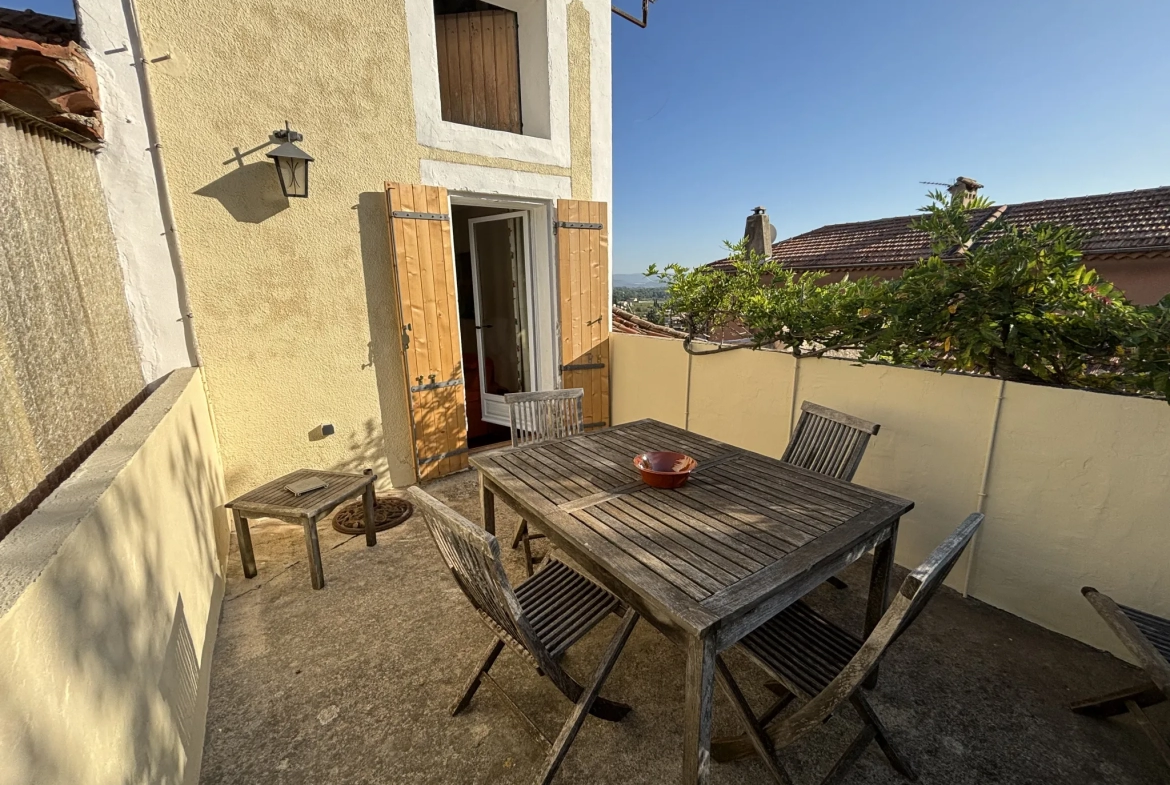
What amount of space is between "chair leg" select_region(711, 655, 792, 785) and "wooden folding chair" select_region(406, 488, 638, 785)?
13.4 inches

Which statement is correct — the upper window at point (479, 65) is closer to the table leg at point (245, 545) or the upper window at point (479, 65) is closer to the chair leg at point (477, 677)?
the table leg at point (245, 545)

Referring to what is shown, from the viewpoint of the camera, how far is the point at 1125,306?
2152mm

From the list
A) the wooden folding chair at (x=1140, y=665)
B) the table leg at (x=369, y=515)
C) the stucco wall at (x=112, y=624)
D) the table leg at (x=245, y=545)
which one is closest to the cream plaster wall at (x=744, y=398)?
the wooden folding chair at (x=1140, y=665)

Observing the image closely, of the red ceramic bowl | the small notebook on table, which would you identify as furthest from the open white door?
the red ceramic bowl

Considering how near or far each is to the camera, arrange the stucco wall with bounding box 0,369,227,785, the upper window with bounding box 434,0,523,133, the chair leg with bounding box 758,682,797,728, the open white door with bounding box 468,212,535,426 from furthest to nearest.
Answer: the open white door with bounding box 468,212,535,426, the upper window with bounding box 434,0,523,133, the chair leg with bounding box 758,682,797,728, the stucco wall with bounding box 0,369,227,785

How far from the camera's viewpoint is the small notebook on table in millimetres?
2803

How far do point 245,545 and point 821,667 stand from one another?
2.99 meters

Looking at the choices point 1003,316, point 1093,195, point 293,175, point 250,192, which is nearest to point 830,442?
point 1003,316

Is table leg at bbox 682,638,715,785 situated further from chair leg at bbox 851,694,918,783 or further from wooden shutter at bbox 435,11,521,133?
wooden shutter at bbox 435,11,521,133

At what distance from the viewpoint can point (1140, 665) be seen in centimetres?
146

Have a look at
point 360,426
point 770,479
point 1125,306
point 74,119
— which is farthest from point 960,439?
point 74,119

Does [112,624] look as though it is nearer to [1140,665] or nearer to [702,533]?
[702,533]

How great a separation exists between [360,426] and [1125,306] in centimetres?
456

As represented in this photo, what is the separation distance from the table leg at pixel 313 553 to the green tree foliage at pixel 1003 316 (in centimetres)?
329
